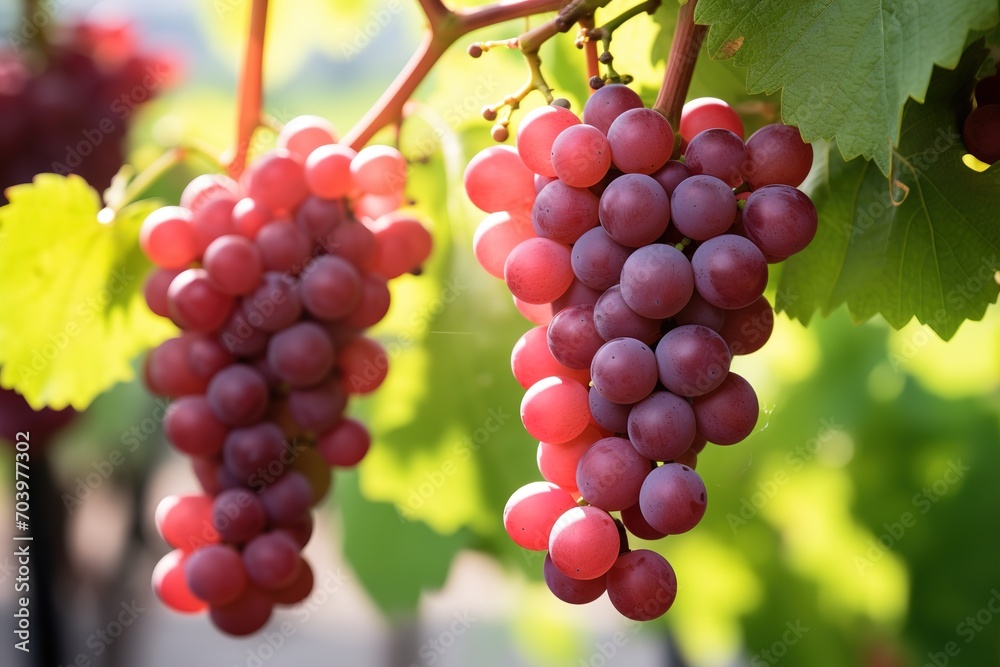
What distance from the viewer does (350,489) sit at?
3.96 ft

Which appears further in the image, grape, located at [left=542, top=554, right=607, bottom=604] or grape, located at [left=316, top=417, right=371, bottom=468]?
grape, located at [left=316, top=417, right=371, bottom=468]

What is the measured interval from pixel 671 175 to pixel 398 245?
32cm

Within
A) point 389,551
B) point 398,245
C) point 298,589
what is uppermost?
point 398,245

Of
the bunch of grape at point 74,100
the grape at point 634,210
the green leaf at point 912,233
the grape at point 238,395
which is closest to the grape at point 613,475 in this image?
the grape at point 634,210

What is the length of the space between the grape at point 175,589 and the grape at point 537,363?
365 millimetres

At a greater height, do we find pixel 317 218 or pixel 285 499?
pixel 317 218

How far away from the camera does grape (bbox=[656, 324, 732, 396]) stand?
452mm

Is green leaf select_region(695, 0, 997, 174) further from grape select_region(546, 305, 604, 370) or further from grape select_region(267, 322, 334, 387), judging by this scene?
grape select_region(267, 322, 334, 387)

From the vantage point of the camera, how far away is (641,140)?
47 cm

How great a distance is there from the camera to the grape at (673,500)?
0.44 metres

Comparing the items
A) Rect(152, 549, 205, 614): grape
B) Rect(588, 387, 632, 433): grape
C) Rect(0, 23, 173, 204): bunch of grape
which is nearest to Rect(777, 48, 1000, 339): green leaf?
Rect(588, 387, 632, 433): grape

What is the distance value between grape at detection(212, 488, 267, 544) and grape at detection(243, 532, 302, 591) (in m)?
0.01

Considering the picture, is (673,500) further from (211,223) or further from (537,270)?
(211,223)

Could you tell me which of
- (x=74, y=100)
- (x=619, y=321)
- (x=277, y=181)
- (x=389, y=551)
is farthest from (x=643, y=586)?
(x=74, y=100)
